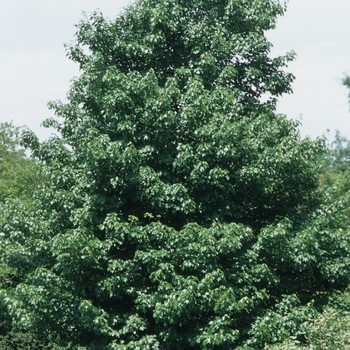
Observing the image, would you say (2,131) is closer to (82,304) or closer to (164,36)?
(164,36)

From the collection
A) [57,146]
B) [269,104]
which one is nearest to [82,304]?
[57,146]

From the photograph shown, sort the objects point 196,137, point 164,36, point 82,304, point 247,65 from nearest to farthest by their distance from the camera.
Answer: point 82,304
point 196,137
point 164,36
point 247,65

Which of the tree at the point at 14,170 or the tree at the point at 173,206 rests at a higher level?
the tree at the point at 14,170

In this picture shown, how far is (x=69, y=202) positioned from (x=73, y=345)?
492 cm

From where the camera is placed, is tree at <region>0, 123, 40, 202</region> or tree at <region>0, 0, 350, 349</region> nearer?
tree at <region>0, 0, 350, 349</region>

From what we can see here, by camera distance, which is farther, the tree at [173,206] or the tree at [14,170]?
the tree at [14,170]

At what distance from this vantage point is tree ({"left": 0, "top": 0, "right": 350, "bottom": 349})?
1548 cm

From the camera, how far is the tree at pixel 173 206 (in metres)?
15.5

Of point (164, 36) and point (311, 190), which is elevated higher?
point (164, 36)

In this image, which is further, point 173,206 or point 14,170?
point 14,170

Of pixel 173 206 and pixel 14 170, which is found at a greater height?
pixel 14 170

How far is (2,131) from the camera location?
148 ft

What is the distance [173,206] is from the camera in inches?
640

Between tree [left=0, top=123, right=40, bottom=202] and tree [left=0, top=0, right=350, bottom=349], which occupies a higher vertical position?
tree [left=0, top=123, right=40, bottom=202]
